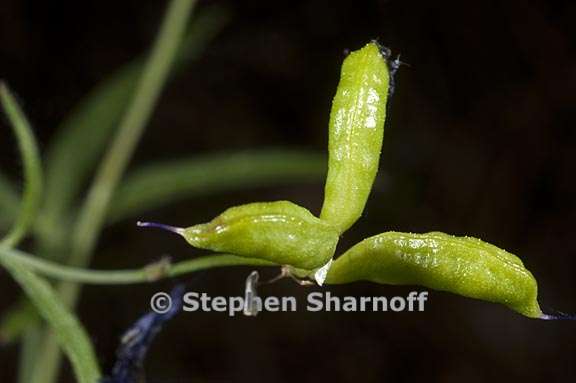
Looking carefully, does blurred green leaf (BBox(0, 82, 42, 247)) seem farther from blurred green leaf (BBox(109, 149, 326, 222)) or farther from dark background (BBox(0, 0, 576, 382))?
dark background (BBox(0, 0, 576, 382))

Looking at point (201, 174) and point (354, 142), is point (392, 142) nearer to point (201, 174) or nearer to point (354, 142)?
point (201, 174)

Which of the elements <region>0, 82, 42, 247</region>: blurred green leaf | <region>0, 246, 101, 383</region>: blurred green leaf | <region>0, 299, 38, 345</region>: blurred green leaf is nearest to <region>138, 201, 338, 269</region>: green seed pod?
<region>0, 246, 101, 383</region>: blurred green leaf

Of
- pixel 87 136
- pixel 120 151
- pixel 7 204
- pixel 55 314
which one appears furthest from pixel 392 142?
pixel 55 314

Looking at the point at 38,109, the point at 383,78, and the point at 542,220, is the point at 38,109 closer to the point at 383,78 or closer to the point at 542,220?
the point at 542,220

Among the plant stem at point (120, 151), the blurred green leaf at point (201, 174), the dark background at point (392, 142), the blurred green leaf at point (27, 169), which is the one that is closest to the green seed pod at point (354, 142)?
the blurred green leaf at point (27, 169)

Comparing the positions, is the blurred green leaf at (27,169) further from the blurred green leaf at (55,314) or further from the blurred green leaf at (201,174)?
the blurred green leaf at (201,174)
